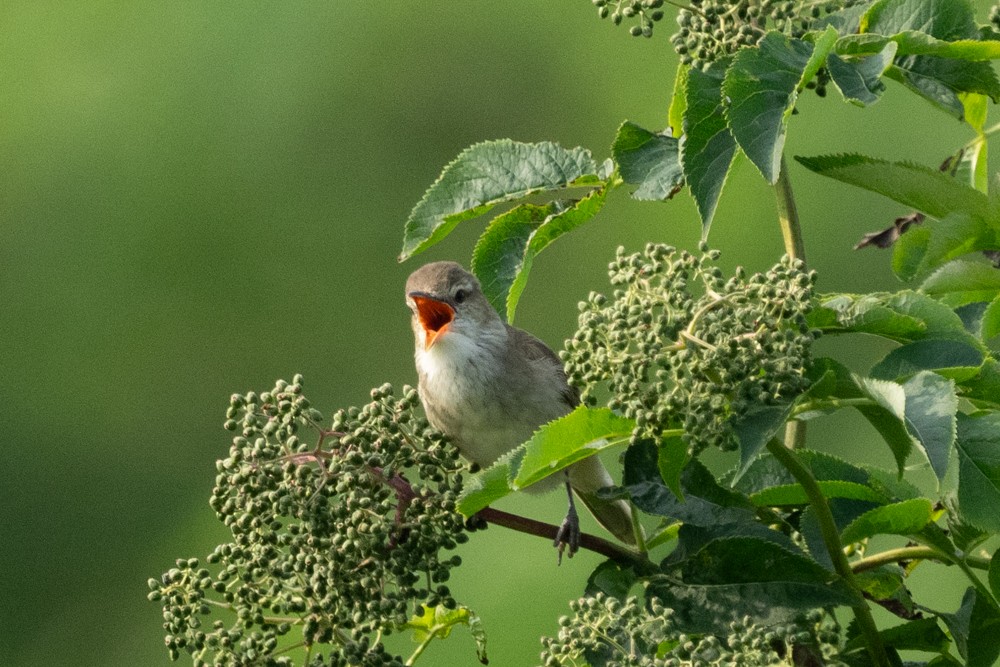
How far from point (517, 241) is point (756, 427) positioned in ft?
2.43

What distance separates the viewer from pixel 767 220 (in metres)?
8.16

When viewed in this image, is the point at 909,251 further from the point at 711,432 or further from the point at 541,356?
the point at 541,356

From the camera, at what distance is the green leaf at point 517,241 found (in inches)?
86.8

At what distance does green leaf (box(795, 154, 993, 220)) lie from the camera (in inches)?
80.8

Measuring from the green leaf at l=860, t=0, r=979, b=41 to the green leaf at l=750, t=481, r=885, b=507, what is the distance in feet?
2.15

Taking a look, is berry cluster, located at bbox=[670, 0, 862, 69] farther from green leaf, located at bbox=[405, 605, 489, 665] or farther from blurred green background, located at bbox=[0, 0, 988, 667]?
blurred green background, located at bbox=[0, 0, 988, 667]

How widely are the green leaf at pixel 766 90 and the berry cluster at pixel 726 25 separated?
0.11m

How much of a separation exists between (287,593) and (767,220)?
6.57m

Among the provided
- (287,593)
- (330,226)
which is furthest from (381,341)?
(287,593)

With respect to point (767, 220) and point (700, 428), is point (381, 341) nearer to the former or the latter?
point (767, 220)

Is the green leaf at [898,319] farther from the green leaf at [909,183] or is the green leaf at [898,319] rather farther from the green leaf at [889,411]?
the green leaf at [909,183]

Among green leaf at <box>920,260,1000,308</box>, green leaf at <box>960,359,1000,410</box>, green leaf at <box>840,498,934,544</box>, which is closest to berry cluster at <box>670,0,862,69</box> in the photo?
green leaf at <box>920,260,1000,308</box>

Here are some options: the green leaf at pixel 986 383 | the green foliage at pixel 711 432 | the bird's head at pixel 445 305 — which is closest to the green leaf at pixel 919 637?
the green foliage at pixel 711 432

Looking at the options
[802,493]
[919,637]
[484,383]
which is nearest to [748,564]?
[802,493]
